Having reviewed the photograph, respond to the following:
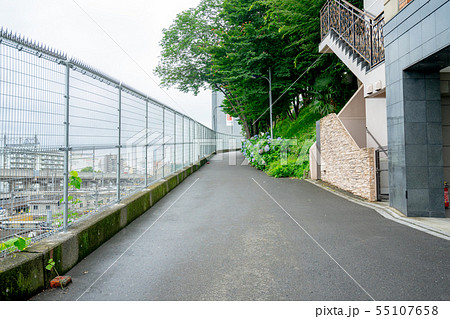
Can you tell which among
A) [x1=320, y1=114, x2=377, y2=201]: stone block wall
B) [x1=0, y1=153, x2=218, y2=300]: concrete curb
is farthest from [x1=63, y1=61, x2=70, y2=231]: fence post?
[x1=320, y1=114, x2=377, y2=201]: stone block wall

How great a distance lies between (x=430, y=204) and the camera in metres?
6.62

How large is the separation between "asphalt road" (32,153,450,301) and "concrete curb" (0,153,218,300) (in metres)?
0.14

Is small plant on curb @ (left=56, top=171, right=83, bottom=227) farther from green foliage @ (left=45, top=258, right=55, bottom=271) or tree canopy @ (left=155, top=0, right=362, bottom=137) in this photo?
tree canopy @ (left=155, top=0, right=362, bottom=137)

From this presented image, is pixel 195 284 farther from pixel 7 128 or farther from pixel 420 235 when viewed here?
pixel 420 235

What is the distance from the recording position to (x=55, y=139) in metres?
3.73

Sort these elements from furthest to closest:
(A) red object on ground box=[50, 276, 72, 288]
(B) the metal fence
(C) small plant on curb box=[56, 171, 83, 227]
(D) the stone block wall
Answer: (D) the stone block wall, (C) small plant on curb box=[56, 171, 83, 227], (A) red object on ground box=[50, 276, 72, 288], (B) the metal fence

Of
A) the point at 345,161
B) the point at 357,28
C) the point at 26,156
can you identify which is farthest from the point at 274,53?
the point at 26,156

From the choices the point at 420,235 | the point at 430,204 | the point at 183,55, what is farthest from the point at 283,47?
the point at 420,235

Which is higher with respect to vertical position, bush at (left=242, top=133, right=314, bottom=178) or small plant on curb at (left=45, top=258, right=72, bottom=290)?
bush at (left=242, top=133, right=314, bottom=178)

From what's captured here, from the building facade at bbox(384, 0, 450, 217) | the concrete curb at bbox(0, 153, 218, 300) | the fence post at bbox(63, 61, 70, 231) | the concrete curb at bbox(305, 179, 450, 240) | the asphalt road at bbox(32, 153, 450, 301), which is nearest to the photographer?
the concrete curb at bbox(0, 153, 218, 300)

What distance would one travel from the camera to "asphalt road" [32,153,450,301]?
3180 millimetres

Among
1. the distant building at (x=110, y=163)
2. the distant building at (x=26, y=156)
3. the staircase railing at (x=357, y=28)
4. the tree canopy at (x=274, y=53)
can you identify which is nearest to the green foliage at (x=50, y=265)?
the distant building at (x=26, y=156)

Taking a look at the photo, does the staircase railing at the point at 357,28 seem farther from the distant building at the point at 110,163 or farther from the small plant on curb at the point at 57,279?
the small plant on curb at the point at 57,279

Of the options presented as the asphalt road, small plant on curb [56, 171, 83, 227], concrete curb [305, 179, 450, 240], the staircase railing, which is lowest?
the asphalt road
